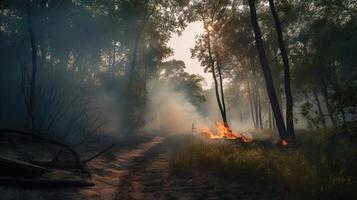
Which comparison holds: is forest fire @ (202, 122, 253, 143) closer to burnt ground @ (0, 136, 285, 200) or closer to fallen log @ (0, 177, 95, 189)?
burnt ground @ (0, 136, 285, 200)

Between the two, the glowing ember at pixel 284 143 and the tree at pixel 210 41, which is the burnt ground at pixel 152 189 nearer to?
the glowing ember at pixel 284 143

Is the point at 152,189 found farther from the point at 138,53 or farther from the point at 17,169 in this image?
the point at 138,53

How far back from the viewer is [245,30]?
38844 millimetres

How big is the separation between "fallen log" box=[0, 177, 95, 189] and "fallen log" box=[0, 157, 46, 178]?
314 mm

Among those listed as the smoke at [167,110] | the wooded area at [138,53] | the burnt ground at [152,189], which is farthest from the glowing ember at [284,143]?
the smoke at [167,110]

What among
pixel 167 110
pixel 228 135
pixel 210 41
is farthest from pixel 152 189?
pixel 167 110

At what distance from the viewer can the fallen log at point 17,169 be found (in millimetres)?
8234

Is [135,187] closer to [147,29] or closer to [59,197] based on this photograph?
[59,197]

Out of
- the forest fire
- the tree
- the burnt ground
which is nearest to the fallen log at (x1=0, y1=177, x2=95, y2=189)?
→ the burnt ground

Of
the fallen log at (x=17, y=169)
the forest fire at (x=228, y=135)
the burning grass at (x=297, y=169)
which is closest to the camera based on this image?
the burning grass at (x=297, y=169)

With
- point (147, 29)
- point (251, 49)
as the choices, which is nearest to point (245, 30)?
point (251, 49)

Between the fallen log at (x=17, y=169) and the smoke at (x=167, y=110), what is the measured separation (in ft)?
110

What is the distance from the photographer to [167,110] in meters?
57.8

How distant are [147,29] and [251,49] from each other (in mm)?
13513
